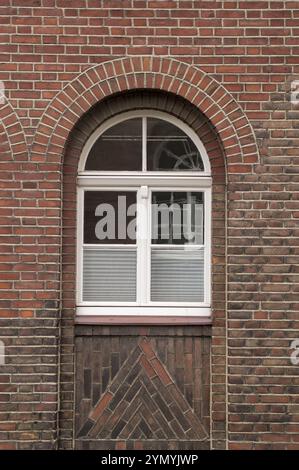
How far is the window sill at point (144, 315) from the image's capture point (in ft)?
22.0

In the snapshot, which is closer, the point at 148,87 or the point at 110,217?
the point at 148,87

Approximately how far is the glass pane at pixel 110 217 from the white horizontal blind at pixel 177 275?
0.34 meters

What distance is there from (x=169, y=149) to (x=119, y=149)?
19.1 inches

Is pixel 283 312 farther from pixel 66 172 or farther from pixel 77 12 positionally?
pixel 77 12

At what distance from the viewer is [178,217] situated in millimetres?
6961

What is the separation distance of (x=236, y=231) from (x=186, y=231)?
0.54 metres

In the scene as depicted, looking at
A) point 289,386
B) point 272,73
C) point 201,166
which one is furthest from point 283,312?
point 272,73

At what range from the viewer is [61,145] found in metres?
6.70

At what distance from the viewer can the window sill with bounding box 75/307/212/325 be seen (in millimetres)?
6711
